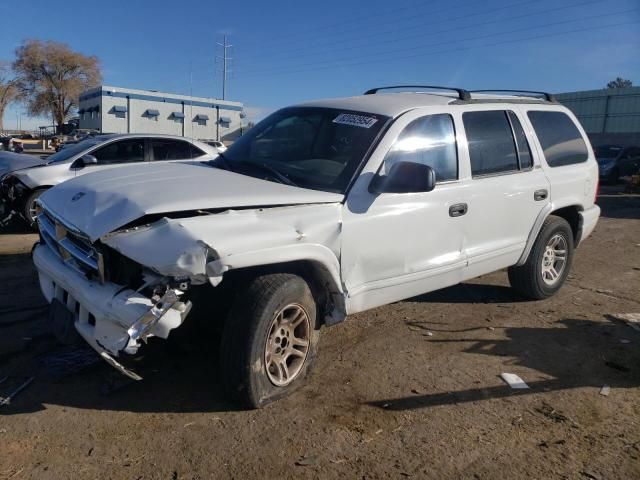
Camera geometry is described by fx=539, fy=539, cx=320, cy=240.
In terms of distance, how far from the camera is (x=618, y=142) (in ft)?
113

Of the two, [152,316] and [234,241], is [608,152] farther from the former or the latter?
[152,316]

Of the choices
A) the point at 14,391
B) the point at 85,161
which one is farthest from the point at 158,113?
the point at 14,391

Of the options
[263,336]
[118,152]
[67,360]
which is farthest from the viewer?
[118,152]

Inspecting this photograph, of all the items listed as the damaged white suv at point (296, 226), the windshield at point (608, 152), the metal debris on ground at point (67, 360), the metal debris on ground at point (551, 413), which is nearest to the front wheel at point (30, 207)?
the damaged white suv at point (296, 226)

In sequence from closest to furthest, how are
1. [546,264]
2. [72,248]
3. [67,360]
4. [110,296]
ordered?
[110,296], [72,248], [67,360], [546,264]

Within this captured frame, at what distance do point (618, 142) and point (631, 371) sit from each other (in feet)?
117

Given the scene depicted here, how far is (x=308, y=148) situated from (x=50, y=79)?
74217 millimetres

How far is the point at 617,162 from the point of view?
21750mm

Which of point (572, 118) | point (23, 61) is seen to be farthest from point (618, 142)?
point (23, 61)

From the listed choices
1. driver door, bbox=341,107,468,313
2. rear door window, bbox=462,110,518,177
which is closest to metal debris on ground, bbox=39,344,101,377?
driver door, bbox=341,107,468,313

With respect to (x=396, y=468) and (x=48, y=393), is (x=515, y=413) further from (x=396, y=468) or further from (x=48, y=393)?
(x=48, y=393)

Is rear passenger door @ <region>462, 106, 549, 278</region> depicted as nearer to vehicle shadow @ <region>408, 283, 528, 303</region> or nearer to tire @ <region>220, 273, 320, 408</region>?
vehicle shadow @ <region>408, 283, 528, 303</region>

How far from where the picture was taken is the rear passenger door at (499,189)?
446 centimetres

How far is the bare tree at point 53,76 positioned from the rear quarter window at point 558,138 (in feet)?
233
